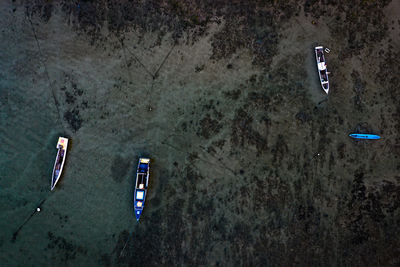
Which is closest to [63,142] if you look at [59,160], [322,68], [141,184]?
[59,160]

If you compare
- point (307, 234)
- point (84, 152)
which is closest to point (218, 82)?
point (84, 152)

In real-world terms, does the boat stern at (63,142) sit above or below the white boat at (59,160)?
above

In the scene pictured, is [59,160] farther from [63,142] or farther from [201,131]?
[201,131]

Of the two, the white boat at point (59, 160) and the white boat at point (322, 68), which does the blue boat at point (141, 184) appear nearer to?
the white boat at point (59, 160)

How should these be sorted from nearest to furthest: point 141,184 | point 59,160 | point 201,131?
point 141,184 < point 59,160 < point 201,131

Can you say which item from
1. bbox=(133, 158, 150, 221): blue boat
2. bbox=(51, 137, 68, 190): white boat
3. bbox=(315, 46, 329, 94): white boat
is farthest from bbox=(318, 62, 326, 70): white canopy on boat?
bbox=(51, 137, 68, 190): white boat

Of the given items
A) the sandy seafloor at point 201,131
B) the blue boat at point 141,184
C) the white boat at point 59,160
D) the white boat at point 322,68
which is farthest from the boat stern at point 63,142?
the white boat at point 322,68
